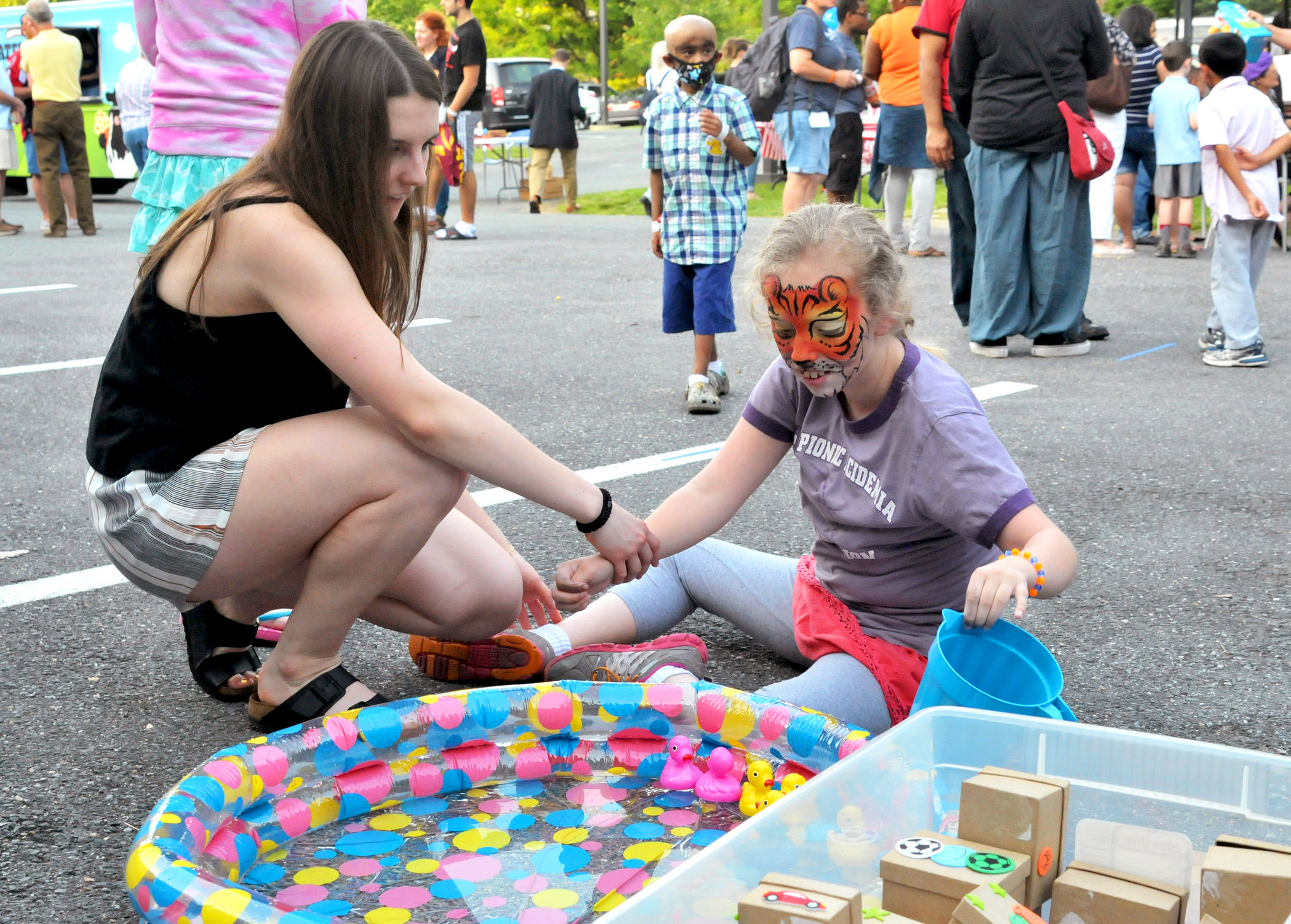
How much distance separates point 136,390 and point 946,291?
6417mm

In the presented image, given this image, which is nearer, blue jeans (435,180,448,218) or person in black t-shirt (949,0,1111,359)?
person in black t-shirt (949,0,1111,359)

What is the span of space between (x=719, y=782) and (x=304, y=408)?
1037 millimetres

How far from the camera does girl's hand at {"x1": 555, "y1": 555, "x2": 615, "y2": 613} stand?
92.8 inches

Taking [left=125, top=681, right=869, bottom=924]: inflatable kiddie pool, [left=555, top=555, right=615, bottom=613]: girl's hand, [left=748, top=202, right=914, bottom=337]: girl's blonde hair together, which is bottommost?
[left=125, top=681, right=869, bottom=924]: inflatable kiddie pool

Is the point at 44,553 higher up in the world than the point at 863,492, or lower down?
lower down

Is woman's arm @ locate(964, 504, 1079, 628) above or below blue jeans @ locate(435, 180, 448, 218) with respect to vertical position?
below

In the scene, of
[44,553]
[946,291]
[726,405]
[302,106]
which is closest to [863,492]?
[302,106]

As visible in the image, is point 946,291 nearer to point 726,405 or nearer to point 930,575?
point 726,405

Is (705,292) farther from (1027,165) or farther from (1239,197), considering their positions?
(1239,197)

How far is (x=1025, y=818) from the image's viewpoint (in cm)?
159

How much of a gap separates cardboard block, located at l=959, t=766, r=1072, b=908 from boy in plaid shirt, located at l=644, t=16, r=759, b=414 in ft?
11.5

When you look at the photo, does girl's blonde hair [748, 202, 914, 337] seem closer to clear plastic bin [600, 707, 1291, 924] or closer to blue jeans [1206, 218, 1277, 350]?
clear plastic bin [600, 707, 1291, 924]

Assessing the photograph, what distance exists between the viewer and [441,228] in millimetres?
11758

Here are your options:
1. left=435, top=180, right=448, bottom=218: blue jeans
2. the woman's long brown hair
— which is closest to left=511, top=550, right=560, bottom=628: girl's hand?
the woman's long brown hair
